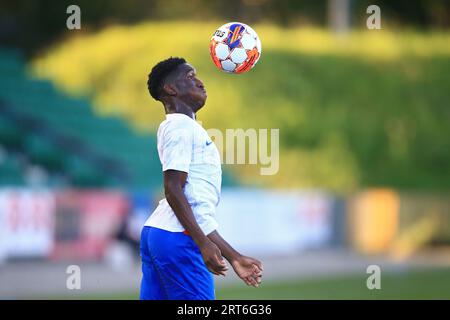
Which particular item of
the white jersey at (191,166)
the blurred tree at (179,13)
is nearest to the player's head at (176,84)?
the white jersey at (191,166)

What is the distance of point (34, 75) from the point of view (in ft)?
80.4

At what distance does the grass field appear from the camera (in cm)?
1401

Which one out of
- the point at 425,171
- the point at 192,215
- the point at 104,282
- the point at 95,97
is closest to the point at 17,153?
the point at 95,97

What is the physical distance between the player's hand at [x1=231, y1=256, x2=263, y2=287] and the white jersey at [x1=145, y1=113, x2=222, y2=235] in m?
0.28

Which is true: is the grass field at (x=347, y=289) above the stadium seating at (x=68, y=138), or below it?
below

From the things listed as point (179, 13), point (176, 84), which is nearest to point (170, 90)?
point (176, 84)

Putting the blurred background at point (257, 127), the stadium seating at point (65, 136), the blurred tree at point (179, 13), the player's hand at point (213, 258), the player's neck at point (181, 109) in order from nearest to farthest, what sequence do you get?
the player's hand at point (213, 258) → the player's neck at point (181, 109) → the blurred background at point (257, 127) → the stadium seating at point (65, 136) → the blurred tree at point (179, 13)

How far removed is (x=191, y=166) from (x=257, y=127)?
64.9 ft

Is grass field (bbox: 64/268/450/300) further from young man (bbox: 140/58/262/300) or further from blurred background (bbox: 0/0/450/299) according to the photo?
young man (bbox: 140/58/262/300)

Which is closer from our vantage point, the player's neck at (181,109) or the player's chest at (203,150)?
the player's chest at (203,150)

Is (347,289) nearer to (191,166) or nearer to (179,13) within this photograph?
(191,166)

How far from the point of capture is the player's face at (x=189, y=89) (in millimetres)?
5973

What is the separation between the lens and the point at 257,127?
2553 centimetres

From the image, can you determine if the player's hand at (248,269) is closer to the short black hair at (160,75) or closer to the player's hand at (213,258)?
the player's hand at (213,258)
